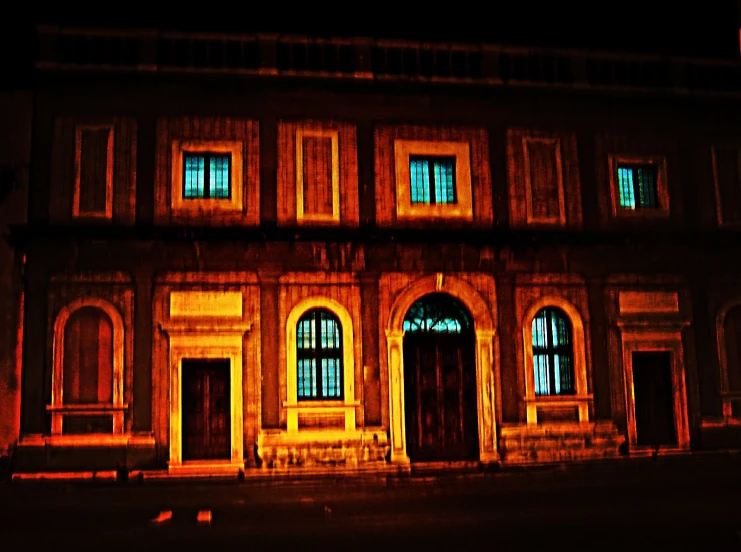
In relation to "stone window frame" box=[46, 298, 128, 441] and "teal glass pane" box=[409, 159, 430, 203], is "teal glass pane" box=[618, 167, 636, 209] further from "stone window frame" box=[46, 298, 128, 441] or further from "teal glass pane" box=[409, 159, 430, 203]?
"stone window frame" box=[46, 298, 128, 441]

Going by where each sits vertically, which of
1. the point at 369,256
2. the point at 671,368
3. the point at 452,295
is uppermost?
the point at 369,256

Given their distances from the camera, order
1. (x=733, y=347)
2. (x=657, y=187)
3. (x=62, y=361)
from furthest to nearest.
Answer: (x=657, y=187), (x=733, y=347), (x=62, y=361)

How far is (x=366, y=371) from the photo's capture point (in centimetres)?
1572

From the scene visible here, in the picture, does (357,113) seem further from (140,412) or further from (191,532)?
(191,532)

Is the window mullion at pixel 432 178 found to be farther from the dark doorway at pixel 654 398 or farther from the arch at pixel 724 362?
the arch at pixel 724 362

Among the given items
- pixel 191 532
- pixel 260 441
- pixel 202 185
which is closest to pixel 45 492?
pixel 260 441

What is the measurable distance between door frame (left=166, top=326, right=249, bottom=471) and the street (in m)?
0.60

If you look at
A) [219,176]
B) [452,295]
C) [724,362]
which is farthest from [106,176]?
[724,362]

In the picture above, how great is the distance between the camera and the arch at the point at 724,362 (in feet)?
55.4

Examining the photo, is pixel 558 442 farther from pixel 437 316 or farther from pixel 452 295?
pixel 452 295

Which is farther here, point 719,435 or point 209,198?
point 719,435

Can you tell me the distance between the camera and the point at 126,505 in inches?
491


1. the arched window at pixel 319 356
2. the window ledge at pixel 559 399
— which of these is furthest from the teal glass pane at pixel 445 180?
the window ledge at pixel 559 399

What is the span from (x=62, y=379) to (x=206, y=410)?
117 inches
